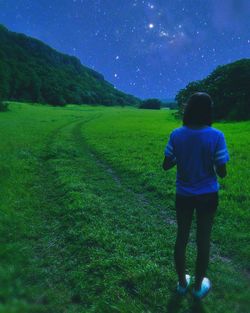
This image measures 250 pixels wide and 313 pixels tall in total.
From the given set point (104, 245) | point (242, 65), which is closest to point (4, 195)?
point (104, 245)

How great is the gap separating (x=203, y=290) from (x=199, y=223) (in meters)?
1.34

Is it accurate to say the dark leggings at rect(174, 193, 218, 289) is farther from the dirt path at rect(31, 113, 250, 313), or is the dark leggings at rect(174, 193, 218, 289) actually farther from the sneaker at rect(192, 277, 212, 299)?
the dirt path at rect(31, 113, 250, 313)

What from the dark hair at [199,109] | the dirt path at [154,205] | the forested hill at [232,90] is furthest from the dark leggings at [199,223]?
the forested hill at [232,90]

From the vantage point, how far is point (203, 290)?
627cm

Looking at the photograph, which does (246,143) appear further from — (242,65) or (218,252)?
(242,65)

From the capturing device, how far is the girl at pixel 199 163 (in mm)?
5566

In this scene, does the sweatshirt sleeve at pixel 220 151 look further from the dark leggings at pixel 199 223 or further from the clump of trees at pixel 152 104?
the clump of trees at pixel 152 104

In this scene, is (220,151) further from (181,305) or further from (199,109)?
(181,305)

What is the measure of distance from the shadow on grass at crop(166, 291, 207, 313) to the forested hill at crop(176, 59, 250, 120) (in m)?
56.3

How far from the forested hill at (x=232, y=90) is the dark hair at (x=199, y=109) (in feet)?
185

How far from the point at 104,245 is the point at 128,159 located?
538 inches

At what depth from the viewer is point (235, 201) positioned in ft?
40.5

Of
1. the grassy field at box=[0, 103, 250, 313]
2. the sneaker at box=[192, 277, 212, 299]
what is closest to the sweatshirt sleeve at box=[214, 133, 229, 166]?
the sneaker at box=[192, 277, 212, 299]

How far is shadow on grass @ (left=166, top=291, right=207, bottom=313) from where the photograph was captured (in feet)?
19.1
